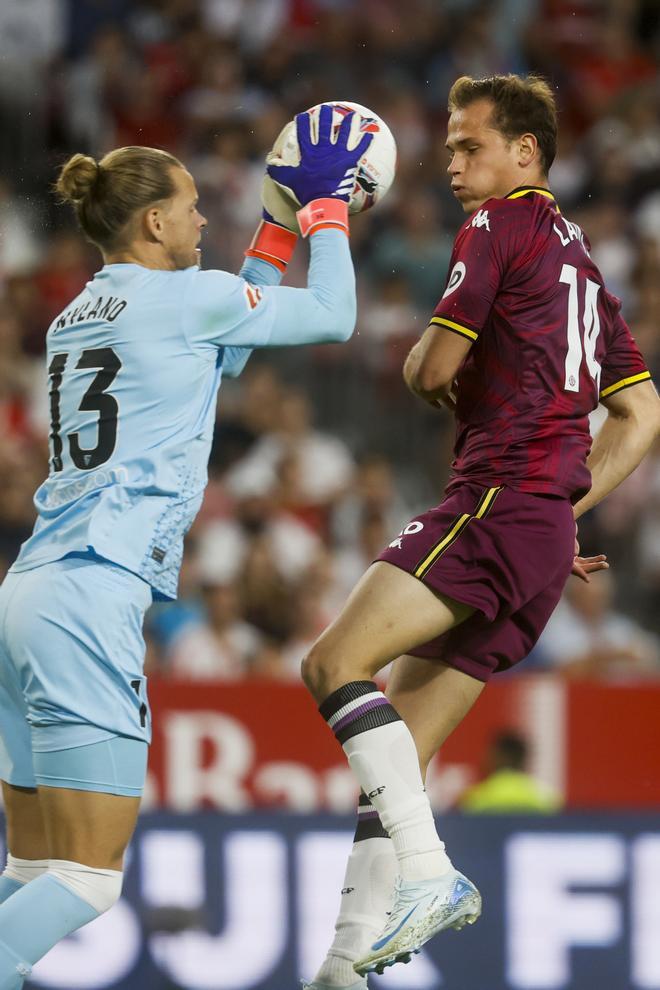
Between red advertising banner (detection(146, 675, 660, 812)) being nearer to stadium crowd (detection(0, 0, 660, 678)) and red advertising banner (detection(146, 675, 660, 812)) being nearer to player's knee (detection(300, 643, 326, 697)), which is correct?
stadium crowd (detection(0, 0, 660, 678))

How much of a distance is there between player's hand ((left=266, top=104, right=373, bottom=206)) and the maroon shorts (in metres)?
0.72

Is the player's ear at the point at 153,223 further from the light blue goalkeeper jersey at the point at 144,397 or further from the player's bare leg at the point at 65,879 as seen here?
the player's bare leg at the point at 65,879

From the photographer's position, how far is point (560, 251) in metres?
3.42

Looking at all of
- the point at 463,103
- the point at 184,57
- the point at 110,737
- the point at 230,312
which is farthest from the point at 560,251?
the point at 184,57

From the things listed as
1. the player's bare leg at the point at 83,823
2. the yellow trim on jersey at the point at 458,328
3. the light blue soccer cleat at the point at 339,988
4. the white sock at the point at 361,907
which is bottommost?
the light blue soccer cleat at the point at 339,988

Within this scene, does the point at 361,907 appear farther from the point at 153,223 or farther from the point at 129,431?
the point at 153,223

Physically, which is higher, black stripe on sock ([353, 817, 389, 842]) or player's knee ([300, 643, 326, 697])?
player's knee ([300, 643, 326, 697])

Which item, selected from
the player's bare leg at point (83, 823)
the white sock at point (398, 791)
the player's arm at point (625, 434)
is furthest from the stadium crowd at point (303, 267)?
the player's bare leg at point (83, 823)

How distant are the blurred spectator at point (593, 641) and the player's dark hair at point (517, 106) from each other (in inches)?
159

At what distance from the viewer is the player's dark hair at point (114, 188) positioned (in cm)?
326

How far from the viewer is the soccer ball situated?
140 inches

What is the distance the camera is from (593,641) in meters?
7.42

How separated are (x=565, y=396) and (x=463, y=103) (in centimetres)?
70

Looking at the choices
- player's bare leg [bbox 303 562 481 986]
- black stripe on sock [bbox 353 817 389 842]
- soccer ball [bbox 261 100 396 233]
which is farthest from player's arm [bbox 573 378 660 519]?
black stripe on sock [bbox 353 817 389 842]
